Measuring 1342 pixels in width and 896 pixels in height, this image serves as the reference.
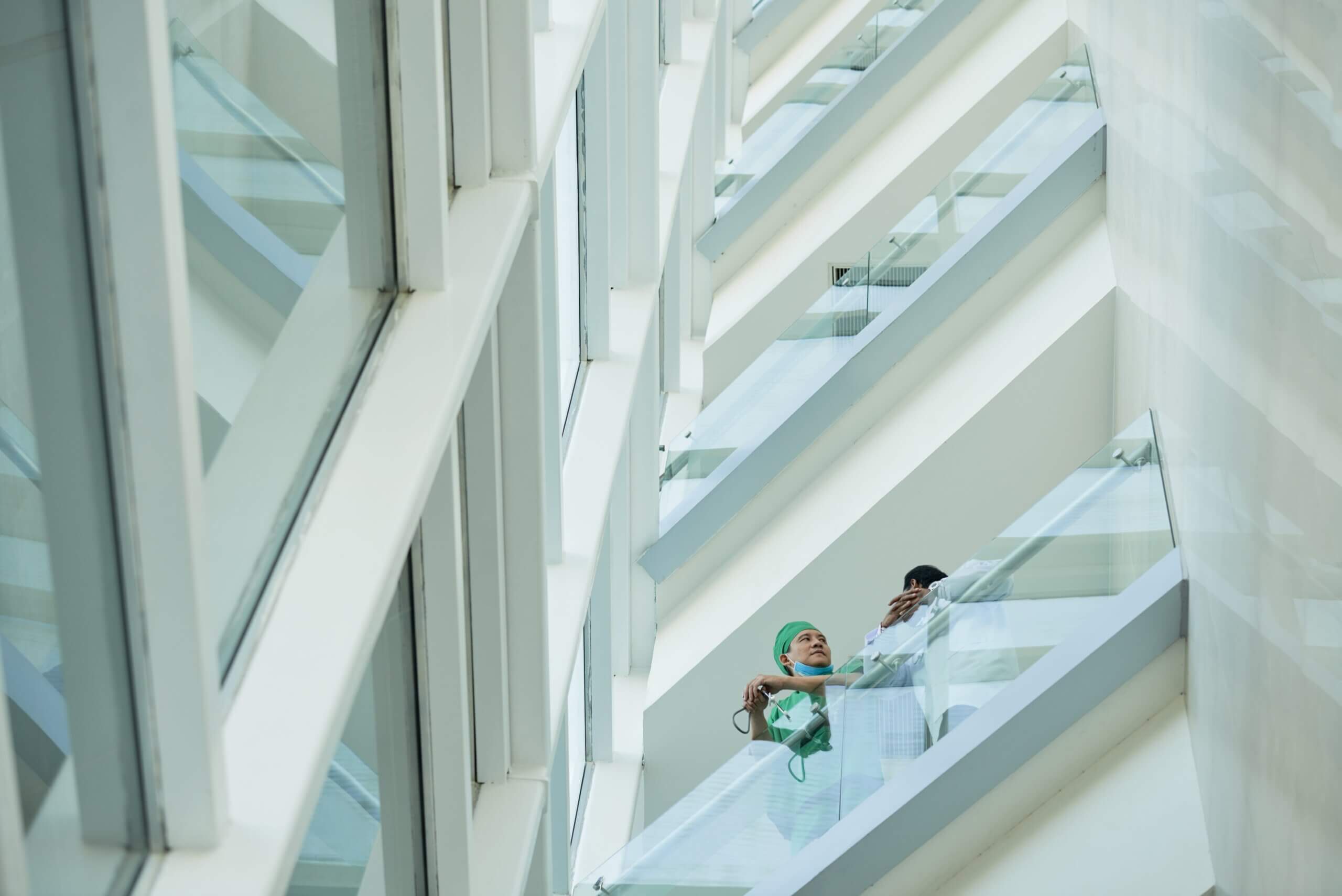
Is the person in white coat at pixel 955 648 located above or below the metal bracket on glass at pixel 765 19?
below

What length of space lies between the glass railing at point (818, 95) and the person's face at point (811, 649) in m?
4.63

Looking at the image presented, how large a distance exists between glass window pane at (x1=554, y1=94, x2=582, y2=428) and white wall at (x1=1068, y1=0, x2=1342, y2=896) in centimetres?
208

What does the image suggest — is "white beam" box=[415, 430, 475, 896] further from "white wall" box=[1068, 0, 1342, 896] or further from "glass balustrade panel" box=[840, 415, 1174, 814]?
"glass balustrade panel" box=[840, 415, 1174, 814]

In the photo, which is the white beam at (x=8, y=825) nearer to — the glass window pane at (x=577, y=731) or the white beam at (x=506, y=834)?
the white beam at (x=506, y=834)

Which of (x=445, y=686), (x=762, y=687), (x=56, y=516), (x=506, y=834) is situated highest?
(x=762, y=687)

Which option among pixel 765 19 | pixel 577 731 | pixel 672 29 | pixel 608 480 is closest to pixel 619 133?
pixel 608 480

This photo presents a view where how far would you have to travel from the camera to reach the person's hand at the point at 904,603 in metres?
5.25

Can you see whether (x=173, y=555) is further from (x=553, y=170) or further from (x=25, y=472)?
(x=553, y=170)

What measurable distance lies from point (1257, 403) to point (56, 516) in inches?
90.0

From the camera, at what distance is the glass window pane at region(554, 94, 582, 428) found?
5352 millimetres

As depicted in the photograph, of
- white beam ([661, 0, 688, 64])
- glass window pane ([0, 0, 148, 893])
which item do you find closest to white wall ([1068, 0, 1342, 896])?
glass window pane ([0, 0, 148, 893])

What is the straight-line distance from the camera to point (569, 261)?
18.5 feet

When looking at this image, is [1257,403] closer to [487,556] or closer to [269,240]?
[487,556]

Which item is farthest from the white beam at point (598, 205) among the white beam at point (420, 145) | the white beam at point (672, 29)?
the white beam at point (420, 145)
